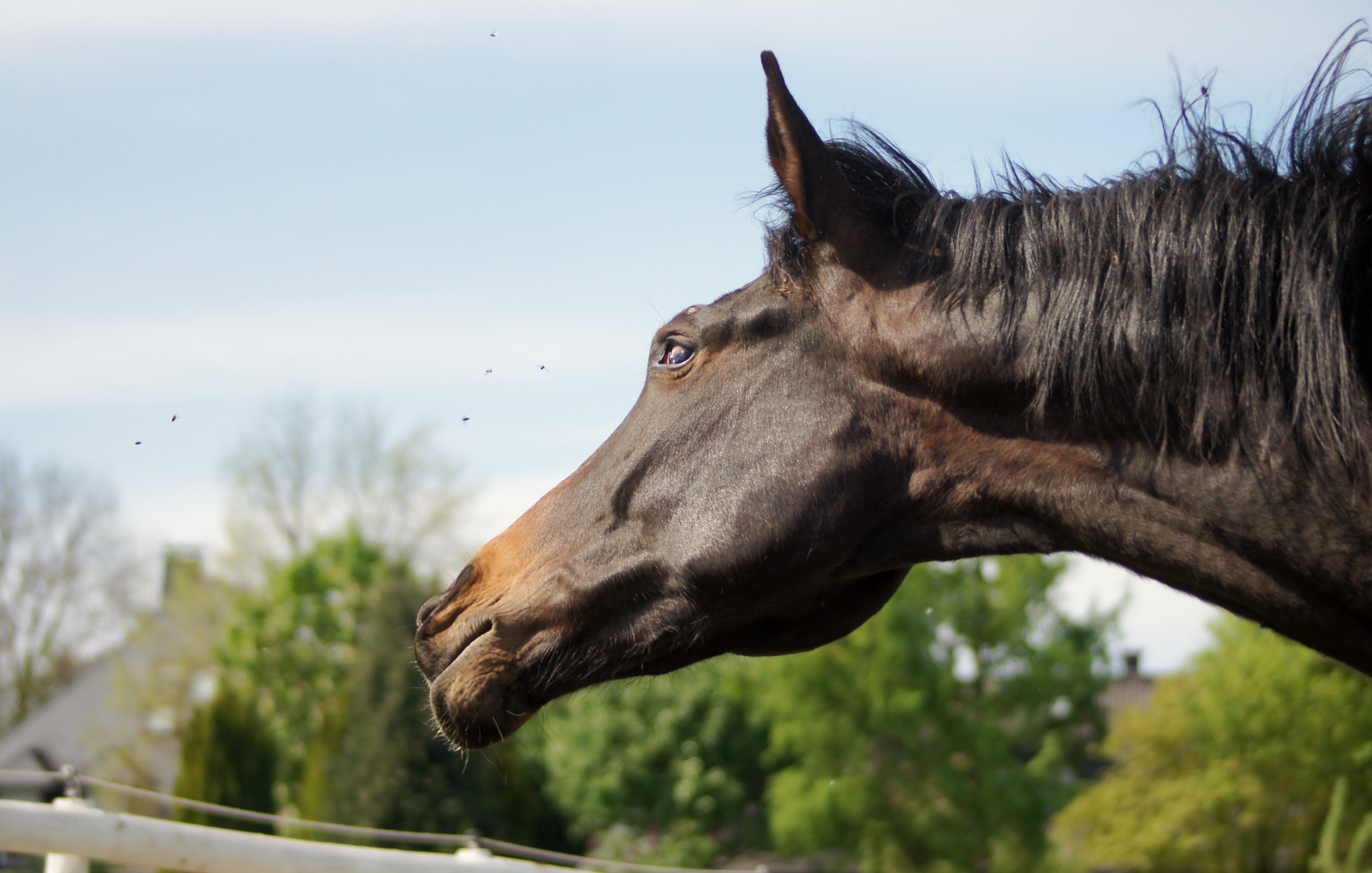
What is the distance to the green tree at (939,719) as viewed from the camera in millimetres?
26469

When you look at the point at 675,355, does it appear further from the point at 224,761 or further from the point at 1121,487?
the point at 224,761

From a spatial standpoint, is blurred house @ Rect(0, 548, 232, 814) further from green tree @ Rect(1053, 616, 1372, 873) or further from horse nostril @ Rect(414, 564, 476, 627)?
horse nostril @ Rect(414, 564, 476, 627)

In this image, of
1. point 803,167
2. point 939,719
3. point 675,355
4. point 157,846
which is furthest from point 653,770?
point 803,167

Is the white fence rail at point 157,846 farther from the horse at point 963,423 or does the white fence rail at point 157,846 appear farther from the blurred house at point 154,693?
the blurred house at point 154,693

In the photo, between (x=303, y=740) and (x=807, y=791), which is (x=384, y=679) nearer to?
(x=807, y=791)

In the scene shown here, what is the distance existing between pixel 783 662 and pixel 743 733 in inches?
160

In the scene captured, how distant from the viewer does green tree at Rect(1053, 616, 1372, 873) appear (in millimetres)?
18906

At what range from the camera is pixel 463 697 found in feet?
8.34

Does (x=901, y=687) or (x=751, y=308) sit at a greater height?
(x=751, y=308)

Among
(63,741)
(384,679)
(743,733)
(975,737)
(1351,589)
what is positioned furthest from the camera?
(63,741)

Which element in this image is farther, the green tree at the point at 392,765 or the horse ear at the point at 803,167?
the green tree at the point at 392,765

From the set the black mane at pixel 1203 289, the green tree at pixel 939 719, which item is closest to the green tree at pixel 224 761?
the green tree at pixel 939 719

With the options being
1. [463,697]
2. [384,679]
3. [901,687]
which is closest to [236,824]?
[384,679]

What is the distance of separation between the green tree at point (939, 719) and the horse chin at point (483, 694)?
80.5 feet
